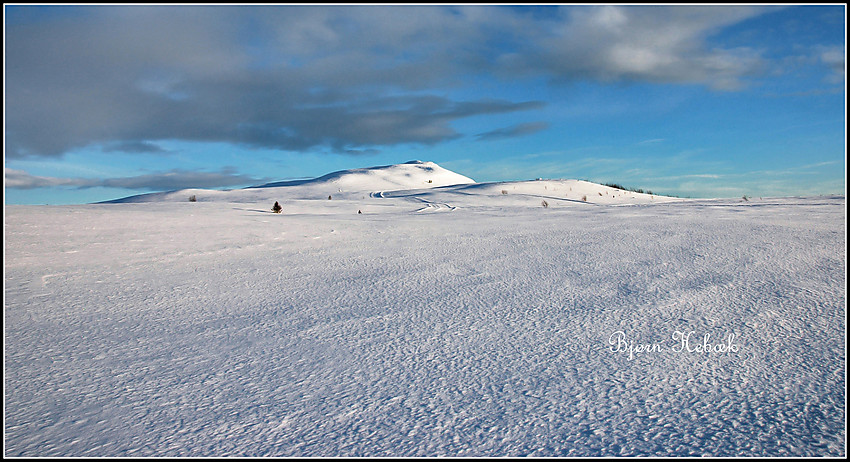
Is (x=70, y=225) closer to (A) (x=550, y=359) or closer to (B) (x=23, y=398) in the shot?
(B) (x=23, y=398)

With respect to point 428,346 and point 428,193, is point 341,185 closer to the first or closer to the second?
point 428,193

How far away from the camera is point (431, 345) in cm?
196

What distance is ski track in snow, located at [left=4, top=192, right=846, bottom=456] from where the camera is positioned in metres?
1.38

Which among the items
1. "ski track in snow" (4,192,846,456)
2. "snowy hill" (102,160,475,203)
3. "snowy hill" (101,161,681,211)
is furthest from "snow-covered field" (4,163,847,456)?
"snowy hill" (102,160,475,203)

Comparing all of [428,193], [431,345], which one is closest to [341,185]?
[428,193]

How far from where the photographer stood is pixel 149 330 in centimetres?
222

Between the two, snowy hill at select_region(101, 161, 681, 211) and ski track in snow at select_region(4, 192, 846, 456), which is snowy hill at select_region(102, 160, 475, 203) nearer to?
snowy hill at select_region(101, 161, 681, 211)

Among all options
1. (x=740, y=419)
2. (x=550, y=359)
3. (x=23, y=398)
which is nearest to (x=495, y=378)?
(x=550, y=359)

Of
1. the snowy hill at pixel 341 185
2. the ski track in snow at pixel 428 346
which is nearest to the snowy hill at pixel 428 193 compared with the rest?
the snowy hill at pixel 341 185

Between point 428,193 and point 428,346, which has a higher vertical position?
point 428,193

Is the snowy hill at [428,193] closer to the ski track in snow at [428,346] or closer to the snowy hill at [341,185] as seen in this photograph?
the snowy hill at [341,185]

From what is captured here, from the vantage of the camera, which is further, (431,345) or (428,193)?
(428,193)

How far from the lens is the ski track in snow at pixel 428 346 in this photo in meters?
1.38

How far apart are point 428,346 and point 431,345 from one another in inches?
0.6
